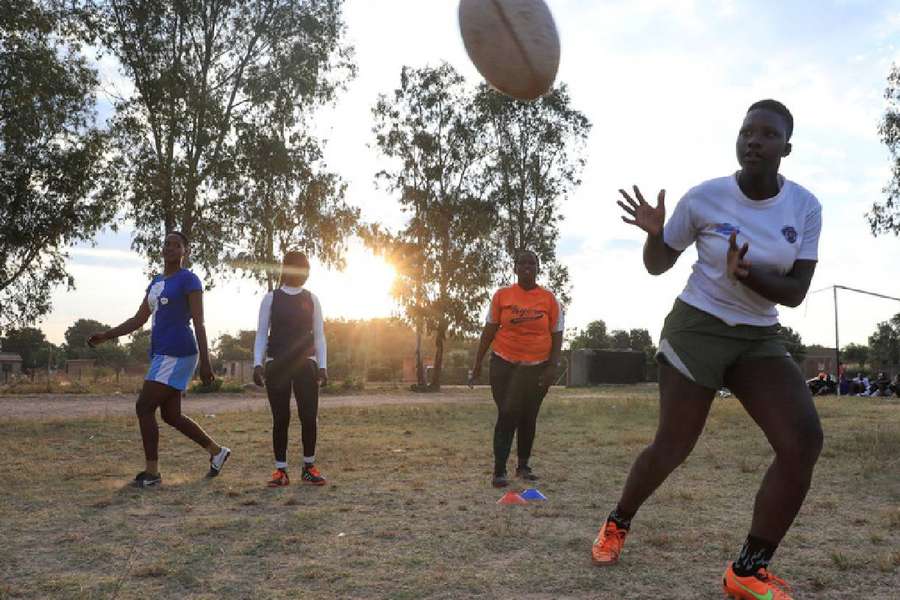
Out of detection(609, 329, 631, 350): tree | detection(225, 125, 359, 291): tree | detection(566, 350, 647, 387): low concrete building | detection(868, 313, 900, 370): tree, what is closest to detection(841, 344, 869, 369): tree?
detection(868, 313, 900, 370): tree

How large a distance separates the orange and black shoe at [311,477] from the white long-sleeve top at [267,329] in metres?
0.89

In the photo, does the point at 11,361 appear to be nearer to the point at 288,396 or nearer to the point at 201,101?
the point at 201,101

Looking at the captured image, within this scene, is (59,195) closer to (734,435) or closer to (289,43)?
(289,43)

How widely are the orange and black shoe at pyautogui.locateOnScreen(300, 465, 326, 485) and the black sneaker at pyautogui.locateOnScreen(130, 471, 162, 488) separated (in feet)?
3.77

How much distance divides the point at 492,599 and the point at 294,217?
2381 cm

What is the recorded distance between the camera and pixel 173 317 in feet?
20.8

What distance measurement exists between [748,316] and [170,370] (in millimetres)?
4708

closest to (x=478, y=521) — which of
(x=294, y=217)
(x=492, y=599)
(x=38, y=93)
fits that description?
(x=492, y=599)

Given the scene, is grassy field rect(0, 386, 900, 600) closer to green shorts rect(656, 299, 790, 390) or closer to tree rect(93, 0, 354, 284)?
green shorts rect(656, 299, 790, 390)

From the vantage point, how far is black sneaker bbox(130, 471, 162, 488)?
19.7 feet

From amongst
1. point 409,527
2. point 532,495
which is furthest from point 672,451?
point 532,495

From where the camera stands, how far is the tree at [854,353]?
267 ft

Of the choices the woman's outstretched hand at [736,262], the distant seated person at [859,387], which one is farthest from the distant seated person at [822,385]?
the woman's outstretched hand at [736,262]

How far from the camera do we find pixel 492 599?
3.15m
